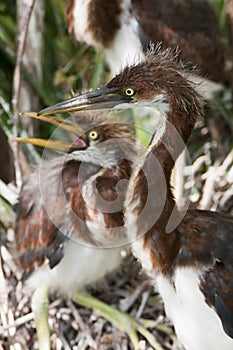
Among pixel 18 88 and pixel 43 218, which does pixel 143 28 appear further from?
pixel 43 218

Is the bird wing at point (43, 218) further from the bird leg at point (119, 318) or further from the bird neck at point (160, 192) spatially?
the bird neck at point (160, 192)

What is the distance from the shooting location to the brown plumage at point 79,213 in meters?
2.58

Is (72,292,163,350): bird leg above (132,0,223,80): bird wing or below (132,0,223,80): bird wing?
below

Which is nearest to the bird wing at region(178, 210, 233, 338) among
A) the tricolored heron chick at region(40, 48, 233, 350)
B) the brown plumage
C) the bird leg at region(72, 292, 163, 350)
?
the tricolored heron chick at region(40, 48, 233, 350)

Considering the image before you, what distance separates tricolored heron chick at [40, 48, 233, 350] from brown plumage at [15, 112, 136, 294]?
0.33 meters

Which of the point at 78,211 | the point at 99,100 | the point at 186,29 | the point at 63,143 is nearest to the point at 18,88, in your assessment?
the point at 63,143

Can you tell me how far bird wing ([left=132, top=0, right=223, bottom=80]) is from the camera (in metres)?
3.10

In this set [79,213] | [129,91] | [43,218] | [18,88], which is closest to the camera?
[129,91]

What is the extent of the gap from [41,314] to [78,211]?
0.39 metres

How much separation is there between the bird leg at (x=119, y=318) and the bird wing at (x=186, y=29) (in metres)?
1.03

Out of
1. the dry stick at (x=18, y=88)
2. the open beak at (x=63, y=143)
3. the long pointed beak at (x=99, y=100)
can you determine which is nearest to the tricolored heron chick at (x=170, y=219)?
the long pointed beak at (x=99, y=100)

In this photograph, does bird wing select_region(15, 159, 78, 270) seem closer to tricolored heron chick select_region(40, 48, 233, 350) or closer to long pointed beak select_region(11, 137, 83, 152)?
long pointed beak select_region(11, 137, 83, 152)

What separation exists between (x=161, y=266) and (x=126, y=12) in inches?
50.6

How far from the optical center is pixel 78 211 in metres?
2.62
